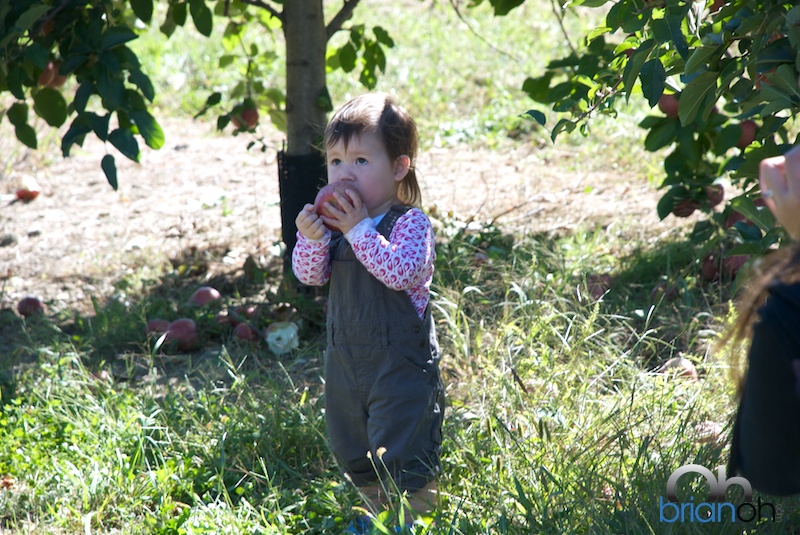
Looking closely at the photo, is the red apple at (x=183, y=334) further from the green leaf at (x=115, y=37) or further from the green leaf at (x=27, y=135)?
the green leaf at (x=115, y=37)

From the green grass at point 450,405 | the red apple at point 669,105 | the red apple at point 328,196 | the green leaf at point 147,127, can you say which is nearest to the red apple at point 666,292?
the green grass at point 450,405

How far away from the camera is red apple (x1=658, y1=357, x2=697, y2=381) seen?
7.98 feet

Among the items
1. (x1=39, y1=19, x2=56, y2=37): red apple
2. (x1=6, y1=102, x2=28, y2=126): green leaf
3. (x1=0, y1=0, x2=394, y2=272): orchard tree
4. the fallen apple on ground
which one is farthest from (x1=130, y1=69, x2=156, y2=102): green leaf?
the fallen apple on ground

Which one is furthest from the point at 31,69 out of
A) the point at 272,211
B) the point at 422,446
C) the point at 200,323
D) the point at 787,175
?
the point at 787,175

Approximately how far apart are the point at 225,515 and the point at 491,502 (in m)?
0.64

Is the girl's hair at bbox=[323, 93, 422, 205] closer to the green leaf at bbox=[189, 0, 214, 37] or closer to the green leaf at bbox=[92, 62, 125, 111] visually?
the green leaf at bbox=[92, 62, 125, 111]

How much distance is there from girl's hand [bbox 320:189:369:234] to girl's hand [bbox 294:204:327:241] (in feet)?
0.06

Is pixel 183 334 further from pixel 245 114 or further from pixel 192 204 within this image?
pixel 192 204

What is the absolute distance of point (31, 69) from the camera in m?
3.00

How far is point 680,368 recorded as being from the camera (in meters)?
2.43

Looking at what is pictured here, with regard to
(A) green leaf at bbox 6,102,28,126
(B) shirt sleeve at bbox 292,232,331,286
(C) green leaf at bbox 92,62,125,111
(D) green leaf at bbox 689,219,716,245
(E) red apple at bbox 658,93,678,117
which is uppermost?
(C) green leaf at bbox 92,62,125,111

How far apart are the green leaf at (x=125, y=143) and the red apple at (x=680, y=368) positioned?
1699 mm

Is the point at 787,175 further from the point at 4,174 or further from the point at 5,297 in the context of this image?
the point at 4,174

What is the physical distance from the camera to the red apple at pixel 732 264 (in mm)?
3008
